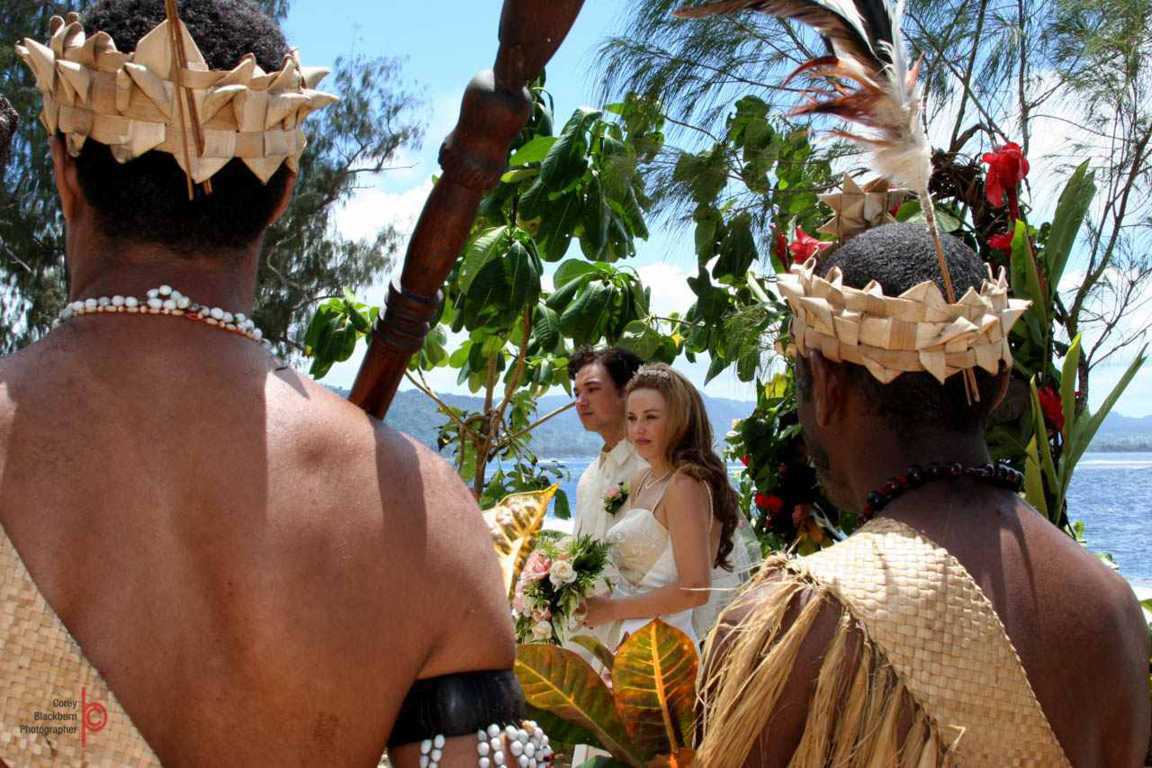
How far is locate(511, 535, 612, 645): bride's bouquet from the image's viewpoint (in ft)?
13.2

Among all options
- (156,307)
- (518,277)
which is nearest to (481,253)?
(518,277)

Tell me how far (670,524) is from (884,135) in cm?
246

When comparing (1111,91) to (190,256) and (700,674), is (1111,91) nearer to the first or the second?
(700,674)

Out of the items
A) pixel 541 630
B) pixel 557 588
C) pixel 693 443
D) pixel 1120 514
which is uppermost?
pixel 693 443

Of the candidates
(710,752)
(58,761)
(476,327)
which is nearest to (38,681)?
(58,761)

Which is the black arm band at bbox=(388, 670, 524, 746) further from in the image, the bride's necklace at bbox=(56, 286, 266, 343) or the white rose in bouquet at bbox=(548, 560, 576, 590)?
the white rose in bouquet at bbox=(548, 560, 576, 590)

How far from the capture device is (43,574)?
1.27m

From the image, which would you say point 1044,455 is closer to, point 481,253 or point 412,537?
point 412,537

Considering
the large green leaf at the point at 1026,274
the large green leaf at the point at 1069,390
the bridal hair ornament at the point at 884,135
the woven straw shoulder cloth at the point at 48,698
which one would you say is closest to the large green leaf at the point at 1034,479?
the large green leaf at the point at 1069,390

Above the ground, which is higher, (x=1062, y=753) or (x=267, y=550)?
(x=267, y=550)

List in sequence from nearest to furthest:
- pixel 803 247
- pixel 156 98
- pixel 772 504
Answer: pixel 156 98 < pixel 803 247 < pixel 772 504

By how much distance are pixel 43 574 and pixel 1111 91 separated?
4.73 metres

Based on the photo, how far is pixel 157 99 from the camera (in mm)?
1381

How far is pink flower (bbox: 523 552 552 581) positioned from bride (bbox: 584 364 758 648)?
26 cm
